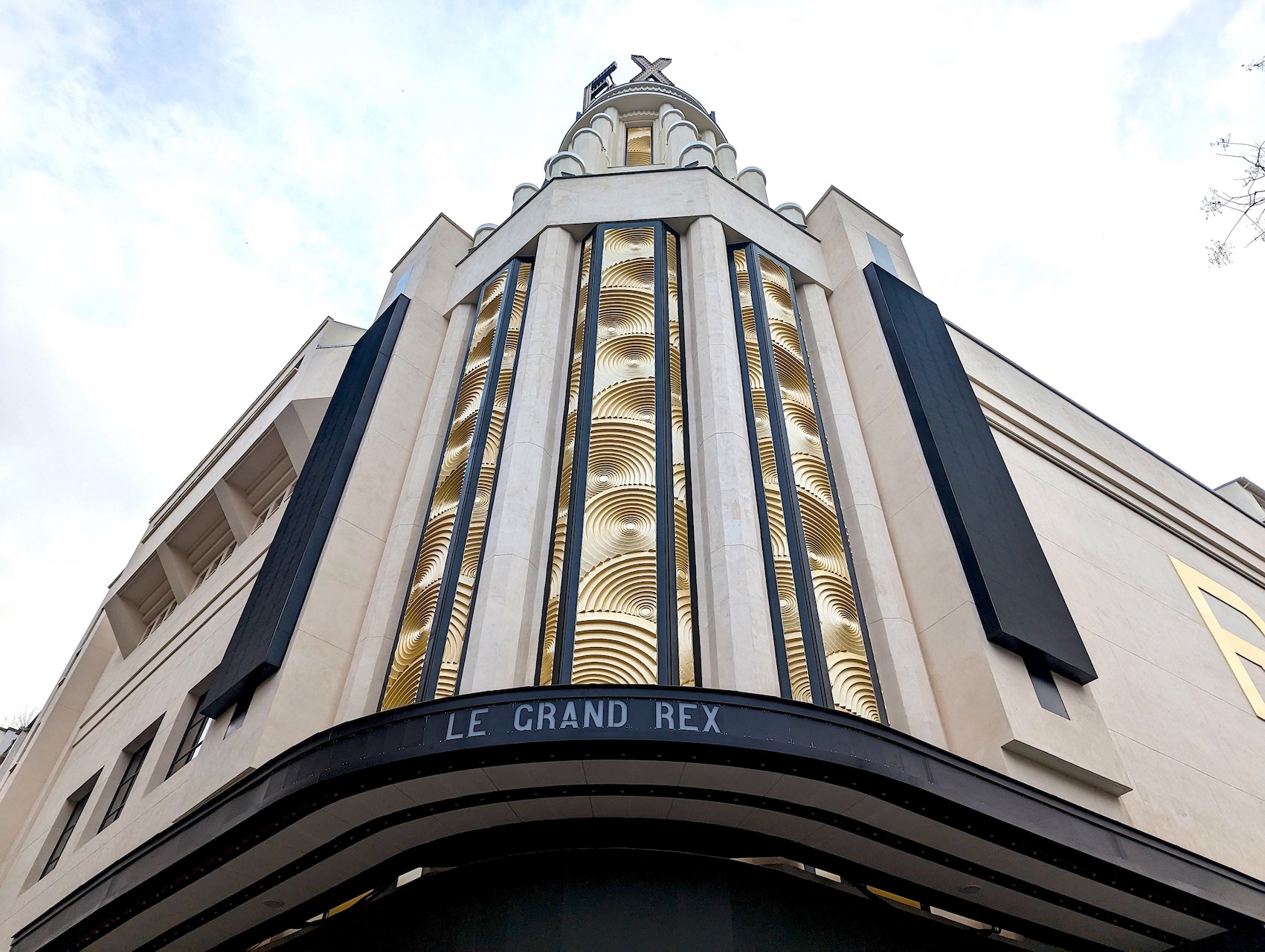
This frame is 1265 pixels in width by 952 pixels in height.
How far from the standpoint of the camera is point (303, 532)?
58.8 ft

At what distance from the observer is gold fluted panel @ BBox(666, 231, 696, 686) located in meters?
13.9

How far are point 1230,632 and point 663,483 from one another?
19.9 metres

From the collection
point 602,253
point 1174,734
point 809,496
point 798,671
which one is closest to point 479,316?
point 602,253

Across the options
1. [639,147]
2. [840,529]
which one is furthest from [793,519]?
[639,147]

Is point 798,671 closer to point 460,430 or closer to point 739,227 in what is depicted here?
point 460,430

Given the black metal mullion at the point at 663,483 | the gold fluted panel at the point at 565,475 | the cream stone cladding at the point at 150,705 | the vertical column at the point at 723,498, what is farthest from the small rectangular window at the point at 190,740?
the vertical column at the point at 723,498

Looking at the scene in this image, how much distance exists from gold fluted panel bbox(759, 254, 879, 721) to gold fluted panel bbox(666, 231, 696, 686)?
217 centimetres

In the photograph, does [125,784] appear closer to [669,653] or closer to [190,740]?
[190,740]

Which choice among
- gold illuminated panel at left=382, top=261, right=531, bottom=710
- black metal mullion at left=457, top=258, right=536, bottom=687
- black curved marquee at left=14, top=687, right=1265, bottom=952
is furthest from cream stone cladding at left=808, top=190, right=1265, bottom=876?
gold illuminated panel at left=382, top=261, right=531, bottom=710

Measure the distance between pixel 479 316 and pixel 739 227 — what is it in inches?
268

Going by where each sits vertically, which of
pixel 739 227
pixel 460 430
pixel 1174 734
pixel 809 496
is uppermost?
pixel 739 227

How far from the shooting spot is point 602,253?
68.3 feet

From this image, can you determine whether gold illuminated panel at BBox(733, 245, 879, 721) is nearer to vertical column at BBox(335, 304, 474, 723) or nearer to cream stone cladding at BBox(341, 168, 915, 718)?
cream stone cladding at BBox(341, 168, 915, 718)

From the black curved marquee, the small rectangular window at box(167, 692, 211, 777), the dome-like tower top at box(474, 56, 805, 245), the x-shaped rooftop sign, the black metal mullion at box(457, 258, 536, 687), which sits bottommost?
the black curved marquee
